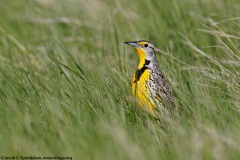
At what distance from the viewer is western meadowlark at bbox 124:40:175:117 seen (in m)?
3.23

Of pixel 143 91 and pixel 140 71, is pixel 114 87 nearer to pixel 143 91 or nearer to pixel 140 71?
pixel 143 91

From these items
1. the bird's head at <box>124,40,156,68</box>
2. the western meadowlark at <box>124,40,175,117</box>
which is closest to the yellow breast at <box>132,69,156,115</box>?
the western meadowlark at <box>124,40,175,117</box>

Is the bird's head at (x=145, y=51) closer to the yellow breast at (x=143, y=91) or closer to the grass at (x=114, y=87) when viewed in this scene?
the grass at (x=114, y=87)

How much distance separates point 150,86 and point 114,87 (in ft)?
0.94

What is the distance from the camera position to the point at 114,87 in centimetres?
329

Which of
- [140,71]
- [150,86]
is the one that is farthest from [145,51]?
[150,86]

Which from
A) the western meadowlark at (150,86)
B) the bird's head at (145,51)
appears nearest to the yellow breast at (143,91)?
the western meadowlark at (150,86)

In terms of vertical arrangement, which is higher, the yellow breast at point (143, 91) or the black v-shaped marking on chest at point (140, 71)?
the black v-shaped marking on chest at point (140, 71)

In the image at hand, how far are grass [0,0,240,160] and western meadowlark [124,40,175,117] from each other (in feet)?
0.18

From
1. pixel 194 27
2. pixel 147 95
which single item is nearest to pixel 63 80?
pixel 147 95

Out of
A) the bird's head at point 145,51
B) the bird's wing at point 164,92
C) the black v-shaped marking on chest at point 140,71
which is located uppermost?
the bird's head at point 145,51

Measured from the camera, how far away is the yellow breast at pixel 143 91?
322 cm

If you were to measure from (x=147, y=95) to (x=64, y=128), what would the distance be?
2.35ft

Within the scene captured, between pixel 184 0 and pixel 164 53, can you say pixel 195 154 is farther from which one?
pixel 184 0
